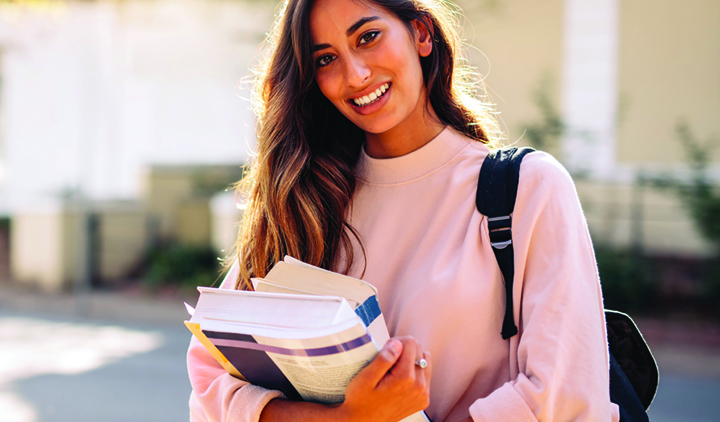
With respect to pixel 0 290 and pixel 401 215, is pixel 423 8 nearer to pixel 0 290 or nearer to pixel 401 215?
pixel 401 215

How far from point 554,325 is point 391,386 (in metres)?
0.38

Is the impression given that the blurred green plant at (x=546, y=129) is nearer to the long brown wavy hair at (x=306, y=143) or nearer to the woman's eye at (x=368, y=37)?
the long brown wavy hair at (x=306, y=143)

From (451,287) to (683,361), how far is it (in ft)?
15.6

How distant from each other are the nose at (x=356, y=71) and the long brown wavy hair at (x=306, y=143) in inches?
5.4

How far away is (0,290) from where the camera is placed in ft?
30.1

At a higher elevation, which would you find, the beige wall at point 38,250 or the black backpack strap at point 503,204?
the black backpack strap at point 503,204

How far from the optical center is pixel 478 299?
1.41 metres

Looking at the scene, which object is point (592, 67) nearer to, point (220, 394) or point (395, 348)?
point (220, 394)

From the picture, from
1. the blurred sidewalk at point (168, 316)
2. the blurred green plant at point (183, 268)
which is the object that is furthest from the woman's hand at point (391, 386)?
the blurred green plant at point (183, 268)

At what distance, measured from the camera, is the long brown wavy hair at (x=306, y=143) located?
5.70ft

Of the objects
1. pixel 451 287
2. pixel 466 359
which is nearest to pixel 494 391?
pixel 466 359

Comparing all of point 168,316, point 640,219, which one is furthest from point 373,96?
point 168,316

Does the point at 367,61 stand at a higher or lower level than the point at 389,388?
higher

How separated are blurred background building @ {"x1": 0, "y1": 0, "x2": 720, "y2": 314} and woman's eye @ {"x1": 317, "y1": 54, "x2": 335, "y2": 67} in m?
5.61
